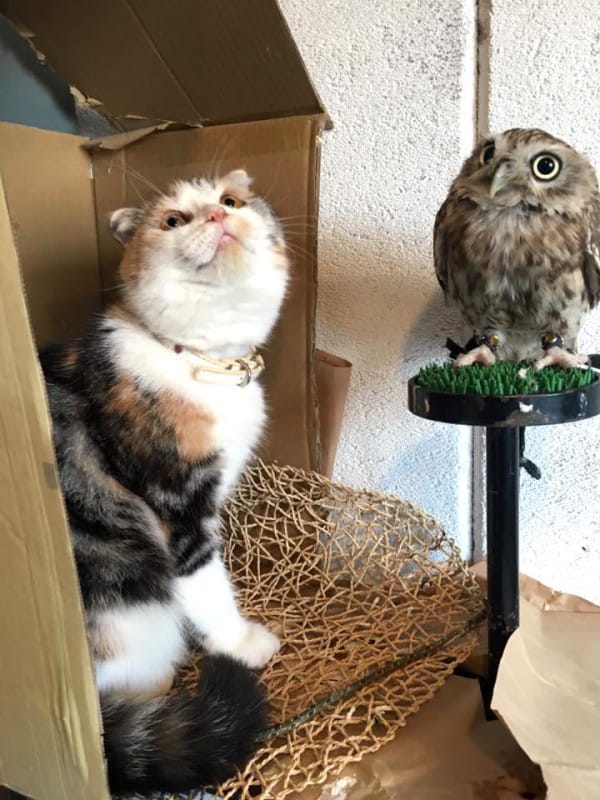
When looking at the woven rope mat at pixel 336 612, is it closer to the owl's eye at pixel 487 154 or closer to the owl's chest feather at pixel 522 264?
the owl's chest feather at pixel 522 264

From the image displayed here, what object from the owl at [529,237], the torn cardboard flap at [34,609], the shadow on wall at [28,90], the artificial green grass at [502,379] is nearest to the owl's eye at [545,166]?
the owl at [529,237]

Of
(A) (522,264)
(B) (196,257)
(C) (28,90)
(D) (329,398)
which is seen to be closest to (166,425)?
(B) (196,257)

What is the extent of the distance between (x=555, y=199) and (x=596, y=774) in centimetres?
58

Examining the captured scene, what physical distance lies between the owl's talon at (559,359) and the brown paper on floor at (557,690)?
11.5 inches

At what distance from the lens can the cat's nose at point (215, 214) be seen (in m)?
0.77

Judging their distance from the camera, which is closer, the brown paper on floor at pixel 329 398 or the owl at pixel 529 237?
the owl at pixel 529 237

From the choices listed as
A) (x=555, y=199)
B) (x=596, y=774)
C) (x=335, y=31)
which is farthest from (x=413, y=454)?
(x=335, y=31)

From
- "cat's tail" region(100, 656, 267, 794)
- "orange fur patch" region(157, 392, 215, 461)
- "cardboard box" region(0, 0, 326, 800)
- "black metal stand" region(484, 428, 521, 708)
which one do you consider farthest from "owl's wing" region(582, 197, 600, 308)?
"cat's tail" region(100, 656, 267, 794)

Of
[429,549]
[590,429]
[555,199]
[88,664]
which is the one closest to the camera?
[88,664]

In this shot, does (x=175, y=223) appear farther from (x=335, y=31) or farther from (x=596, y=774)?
(x=596, y=774)

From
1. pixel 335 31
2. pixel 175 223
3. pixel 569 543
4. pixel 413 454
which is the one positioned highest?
pixel 335 31

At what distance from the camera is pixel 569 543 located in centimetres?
103

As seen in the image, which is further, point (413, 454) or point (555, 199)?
point (413, 454)

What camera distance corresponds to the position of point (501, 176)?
28.2 inches
